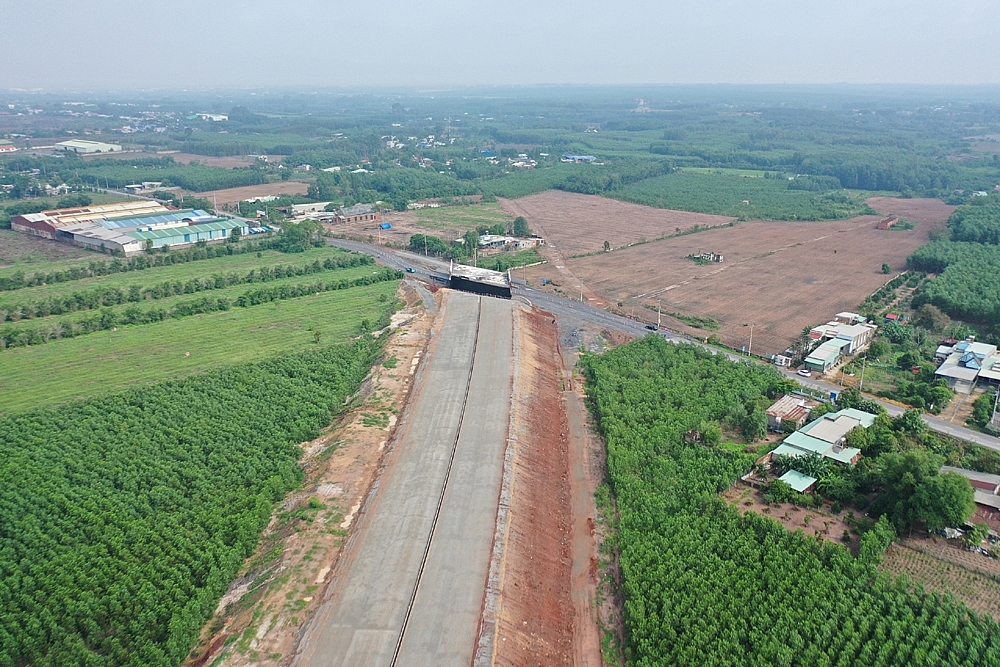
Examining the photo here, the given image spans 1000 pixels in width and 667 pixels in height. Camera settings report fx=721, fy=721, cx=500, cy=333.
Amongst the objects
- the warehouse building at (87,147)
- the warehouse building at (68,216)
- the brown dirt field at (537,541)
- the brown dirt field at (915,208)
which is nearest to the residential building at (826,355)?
the brown dirt field at (537,541)

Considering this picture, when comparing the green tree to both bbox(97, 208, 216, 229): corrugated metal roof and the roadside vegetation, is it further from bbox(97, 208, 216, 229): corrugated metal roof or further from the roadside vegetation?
bbox(97, 208, 216, 229): corrugated metal roof

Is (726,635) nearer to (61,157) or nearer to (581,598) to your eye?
(581,598)

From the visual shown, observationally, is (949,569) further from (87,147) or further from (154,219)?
(87,147)

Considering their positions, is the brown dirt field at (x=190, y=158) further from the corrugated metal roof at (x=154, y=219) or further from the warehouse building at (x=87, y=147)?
the corrugated metal roof at (x=154, y=219)

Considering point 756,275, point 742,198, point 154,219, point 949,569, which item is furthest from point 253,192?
point 949,569

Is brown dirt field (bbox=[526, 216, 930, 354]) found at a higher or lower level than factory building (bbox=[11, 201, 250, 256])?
lower

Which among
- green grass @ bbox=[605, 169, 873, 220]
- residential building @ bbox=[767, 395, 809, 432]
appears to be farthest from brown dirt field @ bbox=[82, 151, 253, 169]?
residential building @ bbox=[767, 395, 809, 432]

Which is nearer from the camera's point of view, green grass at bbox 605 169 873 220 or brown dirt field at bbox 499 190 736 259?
brown dirt field at bbox 499 190 736 259

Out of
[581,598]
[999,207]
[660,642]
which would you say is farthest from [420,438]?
[999,207]
